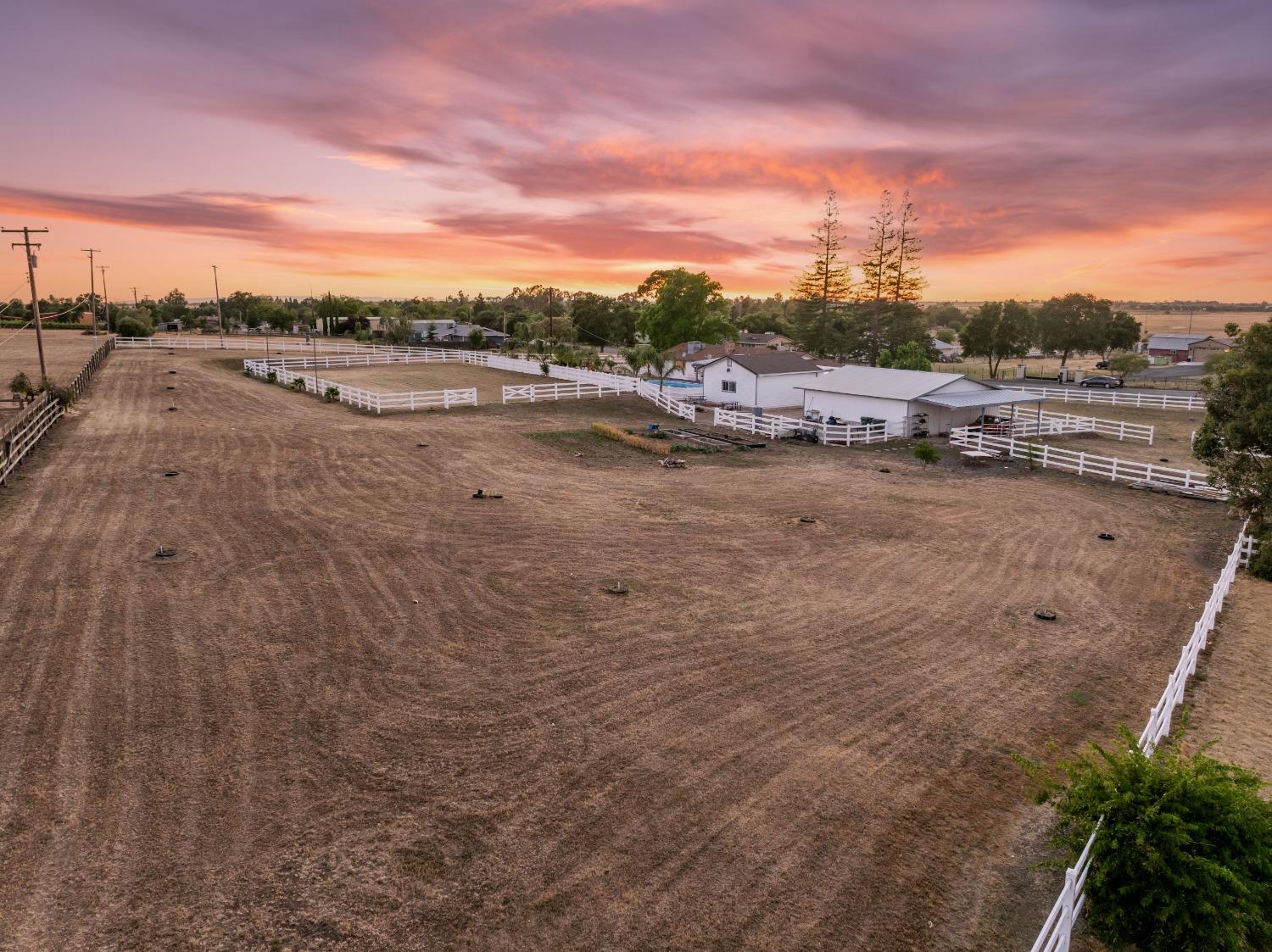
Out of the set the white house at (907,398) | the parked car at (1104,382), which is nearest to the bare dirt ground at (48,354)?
the white house at (907,398)

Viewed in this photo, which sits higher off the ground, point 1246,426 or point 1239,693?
point 1246,426

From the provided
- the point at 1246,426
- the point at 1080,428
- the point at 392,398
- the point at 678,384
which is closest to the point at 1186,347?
the point at 1080,428

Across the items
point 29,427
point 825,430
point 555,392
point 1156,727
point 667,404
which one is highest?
point 555,392

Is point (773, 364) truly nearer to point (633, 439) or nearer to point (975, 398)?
point (975, 398)

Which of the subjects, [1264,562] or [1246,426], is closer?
[1264,562]

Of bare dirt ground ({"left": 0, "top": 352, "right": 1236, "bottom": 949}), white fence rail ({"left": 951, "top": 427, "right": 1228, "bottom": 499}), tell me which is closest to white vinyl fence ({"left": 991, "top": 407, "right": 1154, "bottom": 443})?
white fence rail ({"left": 951, "top": 427, "right": 1228, "bottom": 499})
